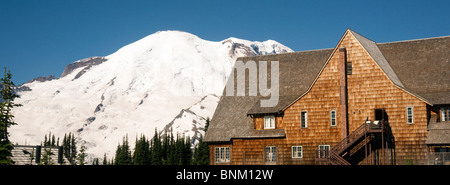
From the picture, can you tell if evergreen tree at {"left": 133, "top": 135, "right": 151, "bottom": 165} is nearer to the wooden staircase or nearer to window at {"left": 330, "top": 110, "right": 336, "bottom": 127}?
window at {"left": 330, "top": 110, "right": 336, "bottom": 127}

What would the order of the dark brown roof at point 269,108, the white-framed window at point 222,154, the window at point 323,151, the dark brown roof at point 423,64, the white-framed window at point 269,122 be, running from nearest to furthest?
the window at point 323,151, the dark brown roof at point 423,64, the white-framed window at point 269,122, the dark brown roof at point 269,108, the white-framed window at point 222,154

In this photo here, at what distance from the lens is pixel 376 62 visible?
4822 centimetres

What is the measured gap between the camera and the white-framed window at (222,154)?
54.1 metres

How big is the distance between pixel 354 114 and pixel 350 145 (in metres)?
2.93

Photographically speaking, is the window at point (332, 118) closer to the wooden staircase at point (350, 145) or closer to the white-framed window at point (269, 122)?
the wooden staircase at point (350, 145)

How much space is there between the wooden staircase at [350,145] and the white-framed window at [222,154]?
9.01m

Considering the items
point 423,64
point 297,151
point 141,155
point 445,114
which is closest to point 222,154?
point 297,151

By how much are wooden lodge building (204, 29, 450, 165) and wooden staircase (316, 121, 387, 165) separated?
0.26ft

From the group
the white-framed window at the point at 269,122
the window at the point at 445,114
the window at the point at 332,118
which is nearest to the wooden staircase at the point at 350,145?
the window at the point at 332,118

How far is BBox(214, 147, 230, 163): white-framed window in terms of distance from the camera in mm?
54125

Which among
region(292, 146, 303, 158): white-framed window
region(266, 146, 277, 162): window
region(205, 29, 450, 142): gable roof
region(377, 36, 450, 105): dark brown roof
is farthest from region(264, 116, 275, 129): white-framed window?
region(377, 36, 450, 105): dark brown roof

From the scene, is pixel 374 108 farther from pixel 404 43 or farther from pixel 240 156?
pixel 240 156
